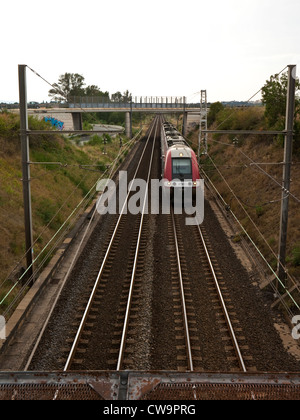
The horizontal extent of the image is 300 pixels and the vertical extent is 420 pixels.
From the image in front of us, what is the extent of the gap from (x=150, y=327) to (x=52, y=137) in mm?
20712

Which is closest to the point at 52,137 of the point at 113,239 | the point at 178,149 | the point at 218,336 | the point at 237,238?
the point at 178,149

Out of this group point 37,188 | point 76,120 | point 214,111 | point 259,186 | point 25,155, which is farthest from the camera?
point 76,120

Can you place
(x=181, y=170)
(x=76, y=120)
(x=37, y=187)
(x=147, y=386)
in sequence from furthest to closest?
1. (x=76, y=120)
2. (x=181, y=170)
3. (x=37, y=187)
4. (x=147, y=386)

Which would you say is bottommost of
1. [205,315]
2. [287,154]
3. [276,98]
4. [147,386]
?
[205,315]

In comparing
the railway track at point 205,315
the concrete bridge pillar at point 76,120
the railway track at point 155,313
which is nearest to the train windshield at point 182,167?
the railway track at point 155,313

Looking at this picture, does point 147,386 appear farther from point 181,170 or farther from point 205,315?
point 181,170

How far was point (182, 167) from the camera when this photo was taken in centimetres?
1961

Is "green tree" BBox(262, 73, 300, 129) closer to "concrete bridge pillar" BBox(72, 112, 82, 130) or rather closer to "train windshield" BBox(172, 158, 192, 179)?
"train windshield" BBox(172, 158, 192, 179)

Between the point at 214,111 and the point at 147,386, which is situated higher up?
the point at 214,111

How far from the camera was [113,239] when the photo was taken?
51.0 ft

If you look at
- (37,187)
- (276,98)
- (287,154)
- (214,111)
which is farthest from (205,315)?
(214,111)

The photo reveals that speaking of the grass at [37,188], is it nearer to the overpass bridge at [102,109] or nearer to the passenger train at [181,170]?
the passenger train at [181,170]

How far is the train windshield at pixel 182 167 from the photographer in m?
19.5

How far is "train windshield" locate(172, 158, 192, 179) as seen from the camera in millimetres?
19527
